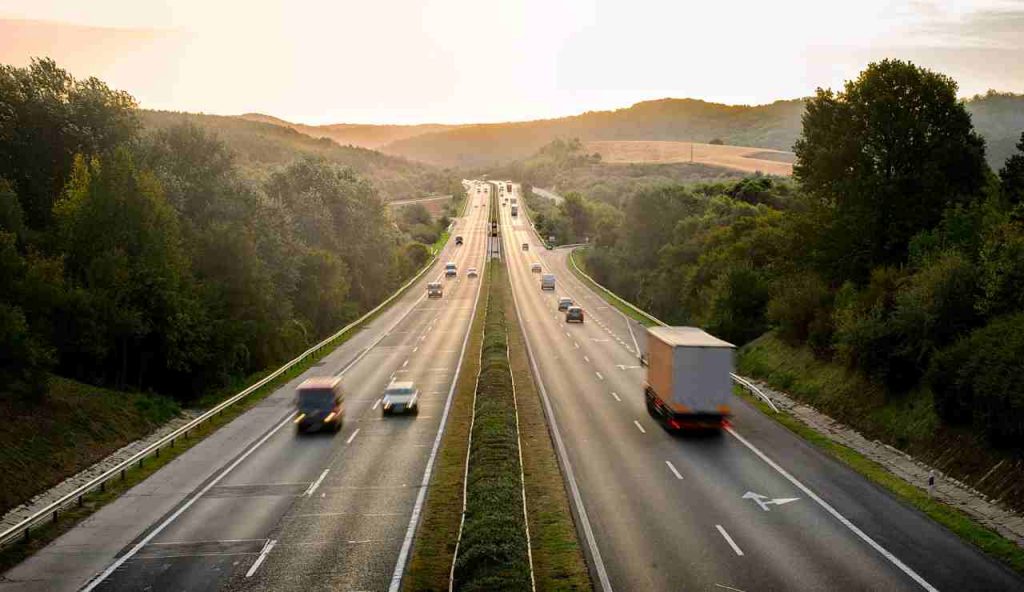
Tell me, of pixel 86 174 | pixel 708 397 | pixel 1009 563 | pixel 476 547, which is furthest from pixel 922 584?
pixel 86 174

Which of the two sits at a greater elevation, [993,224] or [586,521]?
[993,224]

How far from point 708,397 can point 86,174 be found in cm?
3572

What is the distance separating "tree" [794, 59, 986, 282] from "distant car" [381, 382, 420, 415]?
83.0ft

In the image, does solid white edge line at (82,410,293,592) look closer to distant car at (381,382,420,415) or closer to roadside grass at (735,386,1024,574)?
distant car at (381,382,420,415)

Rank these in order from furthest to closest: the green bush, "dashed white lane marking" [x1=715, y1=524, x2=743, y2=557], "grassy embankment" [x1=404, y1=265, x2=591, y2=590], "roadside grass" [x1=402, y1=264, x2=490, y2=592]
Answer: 1. the green bush
2. "dashed white lane marking" [x1=715, y1=524, x2=743, y2=557]
3. "roadside grass" [x1=402, y1=264, x2=490, y2=592]
4. "grassy embankment" [x1=404, y1=265, x2=591, y2=590]

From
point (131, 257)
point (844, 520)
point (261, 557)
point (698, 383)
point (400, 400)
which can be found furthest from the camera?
point (131, 257)

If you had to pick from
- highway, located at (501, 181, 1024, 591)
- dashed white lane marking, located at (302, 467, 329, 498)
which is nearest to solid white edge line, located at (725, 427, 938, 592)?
highway, located at (501, 181, 1024, 591)

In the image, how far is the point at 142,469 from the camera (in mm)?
31562

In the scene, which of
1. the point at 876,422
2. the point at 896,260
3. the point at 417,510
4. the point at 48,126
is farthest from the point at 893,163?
the point at 48,126

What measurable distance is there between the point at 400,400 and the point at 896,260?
92.1ft

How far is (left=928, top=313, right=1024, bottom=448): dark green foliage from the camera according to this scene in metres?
25.7

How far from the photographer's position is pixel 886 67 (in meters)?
46.8

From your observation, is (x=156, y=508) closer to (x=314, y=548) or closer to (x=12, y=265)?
(x=314, y=548)

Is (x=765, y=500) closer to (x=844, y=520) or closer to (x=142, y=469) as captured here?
(x=844, y=520)
